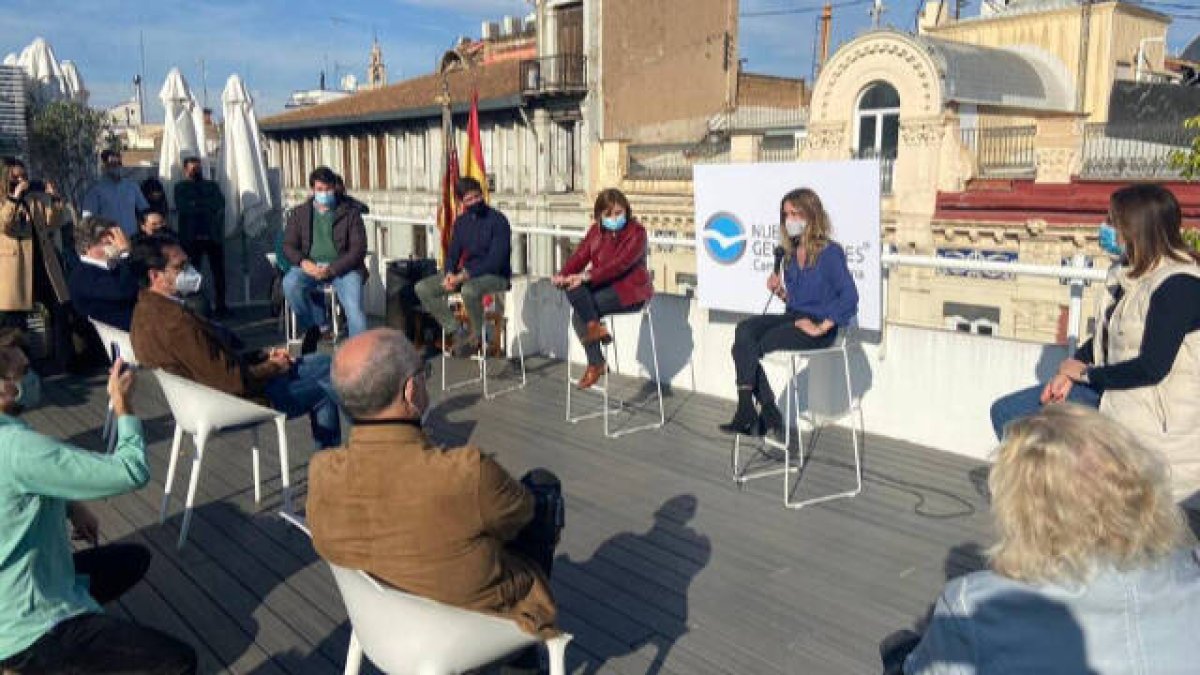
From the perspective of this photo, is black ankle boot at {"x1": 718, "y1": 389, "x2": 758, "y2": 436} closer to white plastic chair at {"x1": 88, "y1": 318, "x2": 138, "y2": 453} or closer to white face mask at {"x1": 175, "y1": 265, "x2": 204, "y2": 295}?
white face mask at {"x1": 175, "y1": 265, "x2": 204, "y2": 295}

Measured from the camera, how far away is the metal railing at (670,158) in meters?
25.5

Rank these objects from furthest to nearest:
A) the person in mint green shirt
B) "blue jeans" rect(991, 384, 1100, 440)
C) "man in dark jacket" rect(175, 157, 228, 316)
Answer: "man in dark jacket" rect(175, 157, 228, 316), "blue jeans" rect(991, 384, 1100, 440), the person in mint green shirt

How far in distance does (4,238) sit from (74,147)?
14.6 meters

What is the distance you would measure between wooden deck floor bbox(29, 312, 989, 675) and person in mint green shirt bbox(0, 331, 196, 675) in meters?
0.67

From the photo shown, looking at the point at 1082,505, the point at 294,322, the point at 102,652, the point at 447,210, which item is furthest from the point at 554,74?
the point at 1082,505

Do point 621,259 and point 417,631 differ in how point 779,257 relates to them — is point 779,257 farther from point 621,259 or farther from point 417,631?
point 417,631

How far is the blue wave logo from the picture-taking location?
632 centimetres

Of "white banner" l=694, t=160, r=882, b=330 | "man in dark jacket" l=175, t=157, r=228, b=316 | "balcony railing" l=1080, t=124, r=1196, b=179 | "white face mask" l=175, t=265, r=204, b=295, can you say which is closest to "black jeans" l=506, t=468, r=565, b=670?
"white face mask" l=175, t=265, r=204, b=295

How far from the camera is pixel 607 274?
248 inches

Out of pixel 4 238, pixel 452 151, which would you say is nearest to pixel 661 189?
pixel 452 151

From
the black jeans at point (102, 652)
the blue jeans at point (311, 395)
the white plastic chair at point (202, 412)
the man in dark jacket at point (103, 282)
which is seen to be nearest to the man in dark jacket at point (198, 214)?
the man in dark jacket at point (103, 282)

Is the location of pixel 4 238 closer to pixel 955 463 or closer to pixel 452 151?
pixel 452 151

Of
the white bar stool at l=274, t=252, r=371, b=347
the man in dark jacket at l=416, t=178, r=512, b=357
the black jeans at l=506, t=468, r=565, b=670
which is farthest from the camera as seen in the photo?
the white bar stool at l=274, t=252, r=371, b=347

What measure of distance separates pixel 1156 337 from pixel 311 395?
3715 mm
